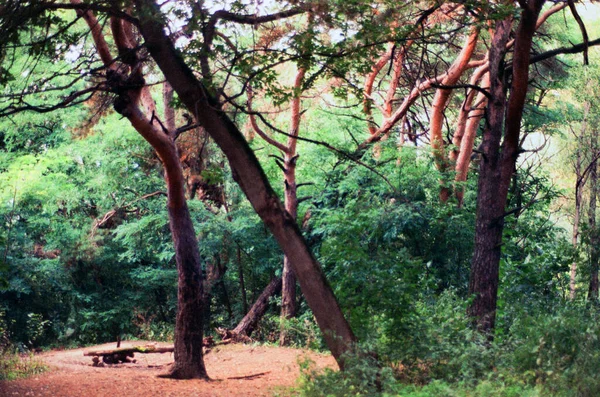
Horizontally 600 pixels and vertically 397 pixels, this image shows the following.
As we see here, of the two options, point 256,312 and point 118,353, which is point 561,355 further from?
point 256,312

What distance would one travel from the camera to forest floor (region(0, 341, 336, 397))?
974 centimetres

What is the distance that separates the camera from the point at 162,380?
10.9 metres

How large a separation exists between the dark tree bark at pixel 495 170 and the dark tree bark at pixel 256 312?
9089 mm

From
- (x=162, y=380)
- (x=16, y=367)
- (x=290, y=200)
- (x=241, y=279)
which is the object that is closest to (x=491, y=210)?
(x=162, y=380)

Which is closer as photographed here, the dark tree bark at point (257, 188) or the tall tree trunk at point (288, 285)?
the dark tree bark at point (257, 188)

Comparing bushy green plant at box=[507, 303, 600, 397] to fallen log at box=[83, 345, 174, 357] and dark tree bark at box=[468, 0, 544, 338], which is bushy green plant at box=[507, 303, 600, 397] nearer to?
dark tree bark at box=[468, 0, 544, 338]

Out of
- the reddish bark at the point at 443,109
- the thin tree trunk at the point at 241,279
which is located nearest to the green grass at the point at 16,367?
the thin tree trunk at the point at 241,279

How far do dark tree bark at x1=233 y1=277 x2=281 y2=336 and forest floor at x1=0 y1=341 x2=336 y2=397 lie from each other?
3.18 metres

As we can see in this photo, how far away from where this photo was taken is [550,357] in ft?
23.3

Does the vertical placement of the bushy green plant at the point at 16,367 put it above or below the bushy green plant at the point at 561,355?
below

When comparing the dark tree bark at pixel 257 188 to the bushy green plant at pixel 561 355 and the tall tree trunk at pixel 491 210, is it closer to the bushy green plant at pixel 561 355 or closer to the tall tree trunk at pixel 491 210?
the bushy green plant at pixel 561 355

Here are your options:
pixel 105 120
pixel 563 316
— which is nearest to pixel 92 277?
pixel 105 120

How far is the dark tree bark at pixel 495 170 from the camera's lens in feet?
33.1

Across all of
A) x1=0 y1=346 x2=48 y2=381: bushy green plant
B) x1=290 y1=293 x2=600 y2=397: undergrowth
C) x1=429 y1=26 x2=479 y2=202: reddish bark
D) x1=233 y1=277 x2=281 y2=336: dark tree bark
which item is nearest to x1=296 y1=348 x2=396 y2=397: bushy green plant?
x1=290 y1=293 x2=600 y2=397: undergrowth
